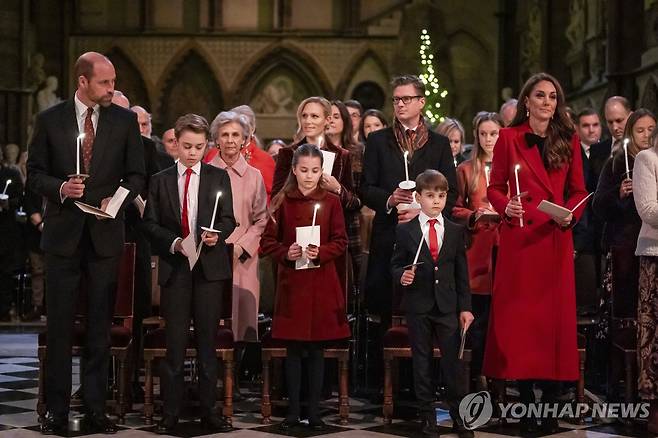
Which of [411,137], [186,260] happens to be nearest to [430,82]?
[411,137]

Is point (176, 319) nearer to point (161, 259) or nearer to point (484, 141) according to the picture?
point (161, 259)

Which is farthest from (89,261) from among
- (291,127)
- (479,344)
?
(291,127)

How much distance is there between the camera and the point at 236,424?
622cm

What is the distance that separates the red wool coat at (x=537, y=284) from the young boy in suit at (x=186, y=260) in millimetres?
1527

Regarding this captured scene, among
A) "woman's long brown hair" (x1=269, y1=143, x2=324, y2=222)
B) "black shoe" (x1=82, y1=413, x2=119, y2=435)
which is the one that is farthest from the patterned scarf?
"black shoe" (x1=82, y1=413, x2=119, y2=435)

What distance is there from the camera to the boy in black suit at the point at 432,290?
5957 mm

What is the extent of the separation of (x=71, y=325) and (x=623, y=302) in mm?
3206

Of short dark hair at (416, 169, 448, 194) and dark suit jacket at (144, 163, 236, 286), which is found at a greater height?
short dark hair at (416, 169, 448, 194)

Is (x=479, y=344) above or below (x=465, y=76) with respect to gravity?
below

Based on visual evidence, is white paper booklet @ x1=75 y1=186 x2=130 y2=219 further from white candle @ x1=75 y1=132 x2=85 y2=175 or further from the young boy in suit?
the young boy in suit

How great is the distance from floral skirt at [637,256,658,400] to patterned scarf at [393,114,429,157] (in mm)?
1466

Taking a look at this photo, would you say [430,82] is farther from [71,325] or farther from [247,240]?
[71,325]

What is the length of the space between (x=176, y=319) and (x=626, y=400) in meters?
2.64

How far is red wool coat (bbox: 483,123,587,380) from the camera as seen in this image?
5965mm
